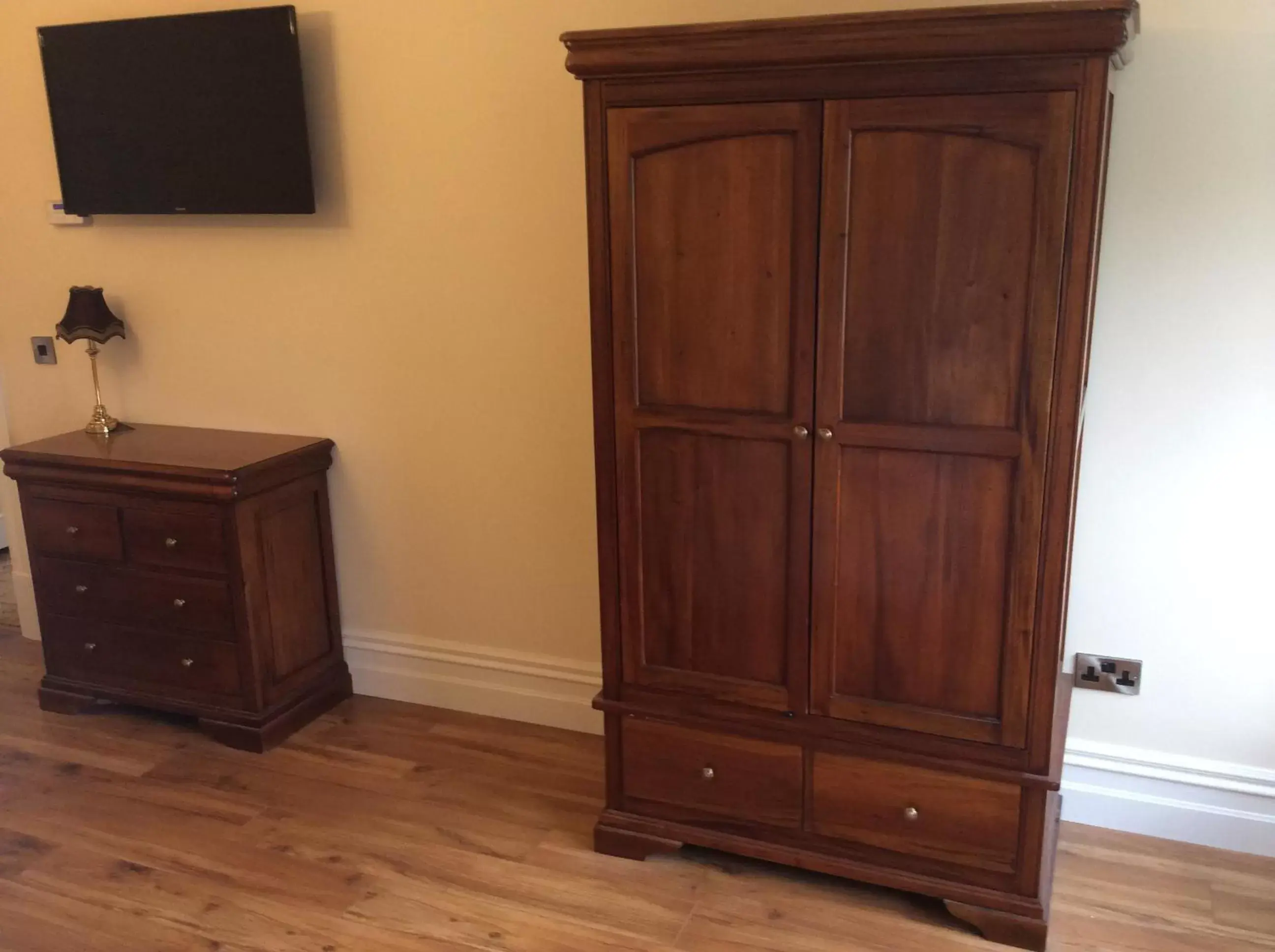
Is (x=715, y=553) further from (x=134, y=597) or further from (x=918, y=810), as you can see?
(x=134, y=597)

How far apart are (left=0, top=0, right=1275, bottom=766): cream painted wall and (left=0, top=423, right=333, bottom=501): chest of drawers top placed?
0.12m

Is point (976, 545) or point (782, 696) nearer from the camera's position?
point (976, 545)

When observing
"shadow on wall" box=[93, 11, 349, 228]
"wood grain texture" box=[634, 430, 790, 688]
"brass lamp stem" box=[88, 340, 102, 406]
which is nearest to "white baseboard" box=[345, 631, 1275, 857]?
"wood grain texture" box=[634, 430, 790, 688]

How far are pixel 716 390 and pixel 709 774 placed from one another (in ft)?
2.84

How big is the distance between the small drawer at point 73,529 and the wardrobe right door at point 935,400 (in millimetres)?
2039

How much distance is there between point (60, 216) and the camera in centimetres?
330

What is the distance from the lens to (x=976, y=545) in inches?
77.6

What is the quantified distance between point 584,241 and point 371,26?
2.76 feet

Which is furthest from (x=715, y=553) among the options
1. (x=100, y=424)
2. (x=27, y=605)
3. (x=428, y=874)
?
(x=27, y=605)

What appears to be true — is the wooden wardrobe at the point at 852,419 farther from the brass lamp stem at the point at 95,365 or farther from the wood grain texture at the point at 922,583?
the brass lamp stem at the point at 95,365

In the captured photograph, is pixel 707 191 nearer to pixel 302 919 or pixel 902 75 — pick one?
pixel 902 75

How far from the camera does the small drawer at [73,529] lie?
2934 millimetres

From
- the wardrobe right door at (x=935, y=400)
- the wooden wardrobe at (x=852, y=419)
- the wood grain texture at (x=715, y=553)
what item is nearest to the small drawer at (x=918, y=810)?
the wooden wardrobe at (x=852, y=419)

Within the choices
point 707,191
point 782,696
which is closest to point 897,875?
point 782,696
